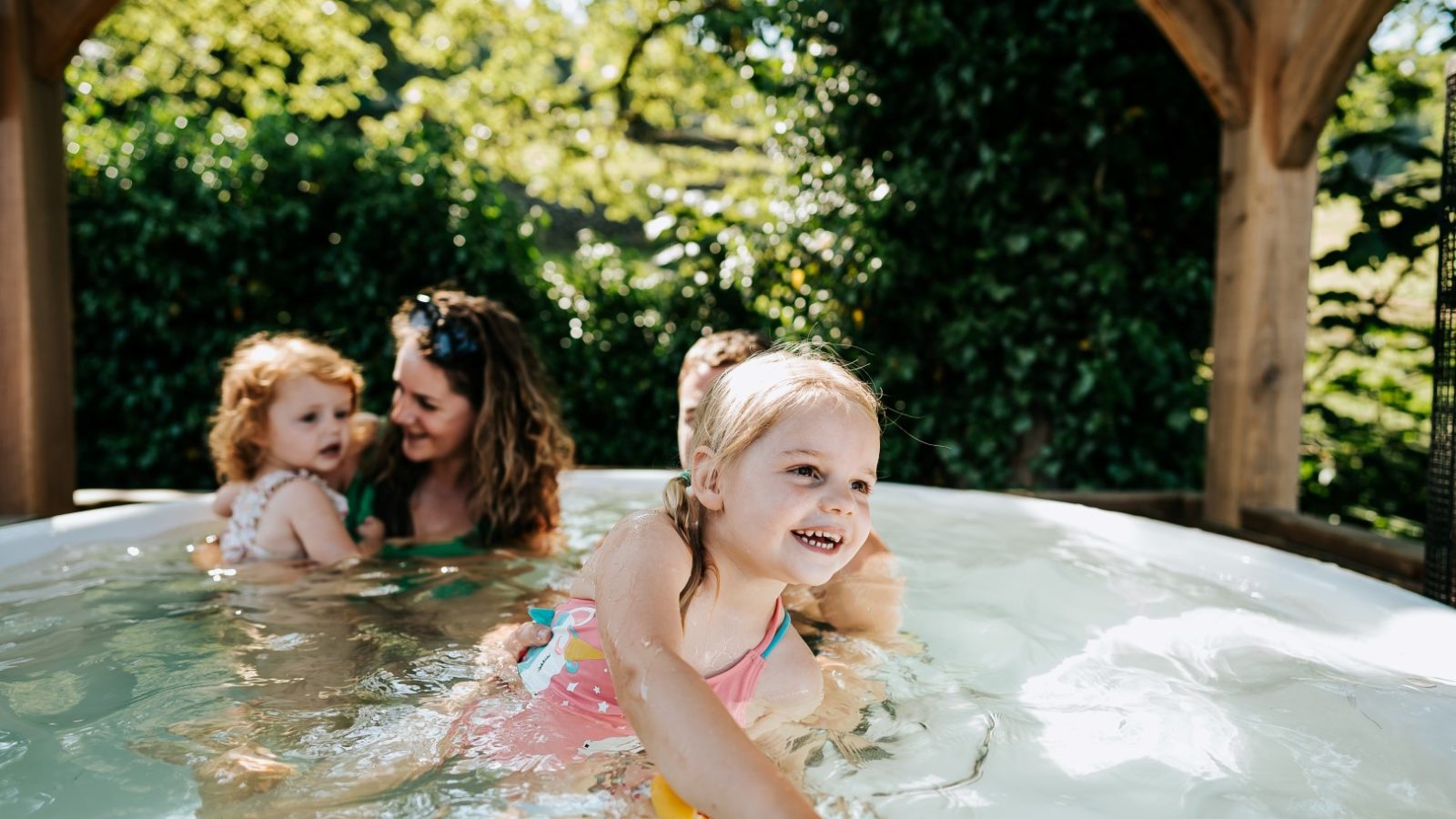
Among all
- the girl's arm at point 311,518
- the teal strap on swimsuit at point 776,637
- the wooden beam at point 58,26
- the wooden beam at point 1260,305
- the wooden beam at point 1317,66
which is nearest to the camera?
the teal strap on swimsuit at point 776,637

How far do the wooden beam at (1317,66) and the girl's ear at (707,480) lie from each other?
279 centimetres

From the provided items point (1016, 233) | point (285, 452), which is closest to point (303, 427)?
point (285, 452)

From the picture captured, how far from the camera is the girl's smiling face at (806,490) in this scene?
1545mm

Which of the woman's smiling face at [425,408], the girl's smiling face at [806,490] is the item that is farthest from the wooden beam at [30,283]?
the girl's smiling face at [806,490]

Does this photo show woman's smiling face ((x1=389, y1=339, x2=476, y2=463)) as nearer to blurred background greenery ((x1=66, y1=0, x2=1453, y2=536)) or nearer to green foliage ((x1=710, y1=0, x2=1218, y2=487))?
green foliage ((x1=710, y1=0, x2=1218, y2=487))

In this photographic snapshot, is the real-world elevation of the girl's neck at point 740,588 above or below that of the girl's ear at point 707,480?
below

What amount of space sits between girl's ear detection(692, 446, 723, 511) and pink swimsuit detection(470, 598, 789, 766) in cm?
25

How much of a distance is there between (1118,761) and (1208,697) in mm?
376

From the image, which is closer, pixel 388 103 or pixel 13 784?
pixel 13 784

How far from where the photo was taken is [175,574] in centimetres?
287

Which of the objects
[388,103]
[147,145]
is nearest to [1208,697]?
[147,145]

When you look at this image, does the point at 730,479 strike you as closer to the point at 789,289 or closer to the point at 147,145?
the point at 789,289

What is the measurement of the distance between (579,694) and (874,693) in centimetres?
59

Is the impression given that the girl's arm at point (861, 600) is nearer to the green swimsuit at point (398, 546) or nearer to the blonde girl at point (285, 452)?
the green swimsuit at point (398, 546)
